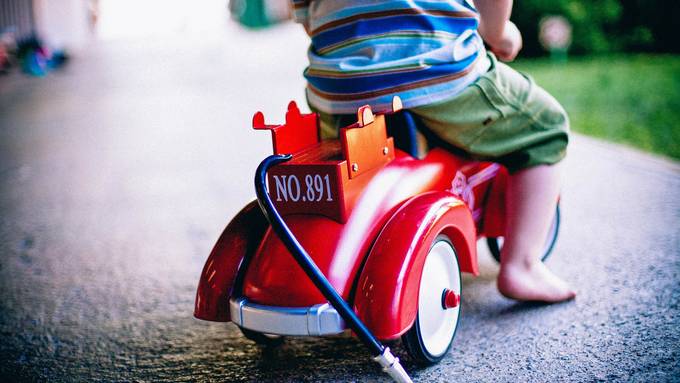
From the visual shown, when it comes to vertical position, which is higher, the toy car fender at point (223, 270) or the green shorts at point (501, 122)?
the green shorts at point (501, 122)

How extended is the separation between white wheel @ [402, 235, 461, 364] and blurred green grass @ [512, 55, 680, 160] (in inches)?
93.3

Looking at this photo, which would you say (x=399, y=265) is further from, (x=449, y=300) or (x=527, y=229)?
(x=527, y=229)

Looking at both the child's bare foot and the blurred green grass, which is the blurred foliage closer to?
the blurred green grass

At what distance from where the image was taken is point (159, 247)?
2623 mm

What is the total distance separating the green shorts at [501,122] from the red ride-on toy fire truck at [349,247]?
0.09 metres

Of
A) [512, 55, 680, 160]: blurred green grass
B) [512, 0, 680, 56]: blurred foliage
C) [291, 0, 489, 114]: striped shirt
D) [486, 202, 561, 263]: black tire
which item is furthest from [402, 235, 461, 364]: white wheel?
[512, 0, 680, 56]: blurred foliage

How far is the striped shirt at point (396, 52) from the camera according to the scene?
159 centimetres

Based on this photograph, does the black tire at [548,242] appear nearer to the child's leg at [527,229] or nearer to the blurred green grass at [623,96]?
the child's leg at [527,229]

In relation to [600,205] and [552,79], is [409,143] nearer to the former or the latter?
[600,205]

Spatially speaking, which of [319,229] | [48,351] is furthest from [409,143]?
[48,351]

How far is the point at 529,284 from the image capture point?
5.96 feet

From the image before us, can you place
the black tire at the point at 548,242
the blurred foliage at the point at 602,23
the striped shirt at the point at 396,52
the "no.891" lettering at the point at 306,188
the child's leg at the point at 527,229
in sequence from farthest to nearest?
the blurred foliage at the point at 602,23 → the black tire at the point at 548,242 → the child's leg at the point at 527,229 → the striped shirt at the point at 396,52 → the "no.891" lettering at the point at 306,188

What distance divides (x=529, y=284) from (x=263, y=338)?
2.42ft

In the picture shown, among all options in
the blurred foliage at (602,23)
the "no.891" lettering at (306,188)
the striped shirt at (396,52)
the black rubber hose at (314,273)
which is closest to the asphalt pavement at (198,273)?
the black rubber hose at (314,273)
